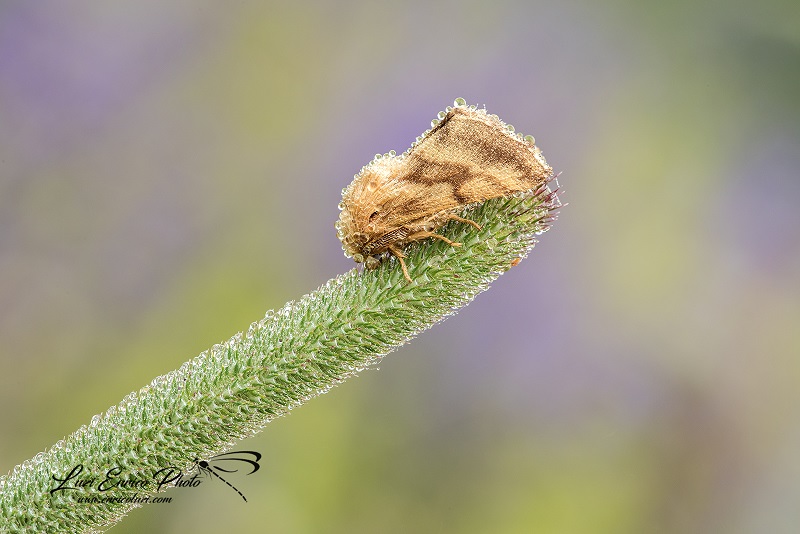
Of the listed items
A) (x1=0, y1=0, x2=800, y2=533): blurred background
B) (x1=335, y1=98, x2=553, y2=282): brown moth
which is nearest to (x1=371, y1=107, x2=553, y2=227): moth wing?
(x1=335, y1=98, x2=553, y2=282): brown moth

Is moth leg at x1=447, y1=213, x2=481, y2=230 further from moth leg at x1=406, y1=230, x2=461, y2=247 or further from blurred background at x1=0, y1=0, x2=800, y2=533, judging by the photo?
blurred background at x1=0, y1=0, x2=800, y2=533

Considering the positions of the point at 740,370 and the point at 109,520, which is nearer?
the point at 109,520

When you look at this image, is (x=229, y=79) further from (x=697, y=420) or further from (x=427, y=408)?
(x=697, y=420)

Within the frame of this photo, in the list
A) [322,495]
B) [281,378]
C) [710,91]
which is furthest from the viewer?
[710,91]

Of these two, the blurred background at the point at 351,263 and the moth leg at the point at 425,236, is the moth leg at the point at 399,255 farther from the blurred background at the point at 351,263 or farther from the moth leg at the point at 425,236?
the blurred background at the point at 351,263

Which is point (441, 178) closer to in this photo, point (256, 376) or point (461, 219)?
point (461, 219)

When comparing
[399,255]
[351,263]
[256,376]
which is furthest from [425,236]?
[351,263]

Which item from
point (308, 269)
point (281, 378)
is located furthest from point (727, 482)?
point (281, 378)
